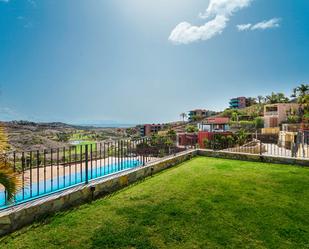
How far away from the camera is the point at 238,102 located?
95375 millimetres

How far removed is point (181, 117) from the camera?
377 ft

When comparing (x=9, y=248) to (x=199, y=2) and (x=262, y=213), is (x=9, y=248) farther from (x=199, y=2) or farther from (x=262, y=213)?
(x=199, y=2)

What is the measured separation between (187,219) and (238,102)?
328ft

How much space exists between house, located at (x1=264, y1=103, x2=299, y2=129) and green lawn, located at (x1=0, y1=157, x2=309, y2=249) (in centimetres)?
3793

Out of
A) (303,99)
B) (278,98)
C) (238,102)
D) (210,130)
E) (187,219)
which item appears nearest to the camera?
(187,219)

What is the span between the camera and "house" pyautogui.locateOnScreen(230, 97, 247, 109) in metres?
93.5

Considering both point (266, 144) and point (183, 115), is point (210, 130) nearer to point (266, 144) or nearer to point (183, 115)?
point (266, 144)

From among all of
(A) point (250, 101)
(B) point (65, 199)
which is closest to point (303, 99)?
(B) point (65, 199)

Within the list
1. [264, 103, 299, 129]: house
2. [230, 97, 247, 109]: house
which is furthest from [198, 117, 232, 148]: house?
[230, 97, 247, 109]: house

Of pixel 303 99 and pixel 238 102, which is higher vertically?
pixel 238 102

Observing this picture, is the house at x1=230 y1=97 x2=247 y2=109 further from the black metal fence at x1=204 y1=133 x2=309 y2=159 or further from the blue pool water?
the blue pool water

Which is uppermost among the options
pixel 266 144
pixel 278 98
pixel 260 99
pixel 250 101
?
pixel 250 101

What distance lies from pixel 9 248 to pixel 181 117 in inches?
4468

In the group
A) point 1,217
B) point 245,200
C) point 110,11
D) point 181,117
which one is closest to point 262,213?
point 245,200
